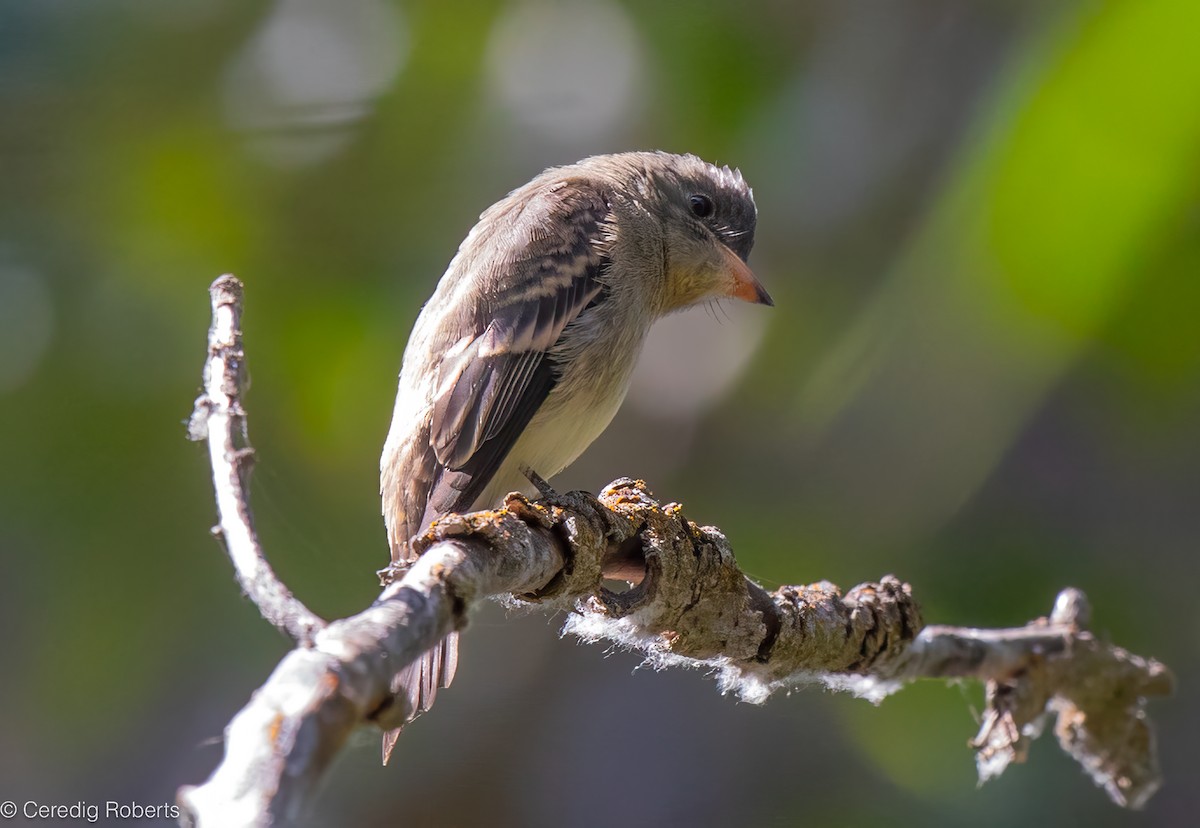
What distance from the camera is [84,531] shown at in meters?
2.68

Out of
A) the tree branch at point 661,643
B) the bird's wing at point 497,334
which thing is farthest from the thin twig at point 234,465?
the bird's wing at point 497,334

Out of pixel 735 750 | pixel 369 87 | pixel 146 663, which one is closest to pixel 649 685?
pixel 735 750

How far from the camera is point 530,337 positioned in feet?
7.98

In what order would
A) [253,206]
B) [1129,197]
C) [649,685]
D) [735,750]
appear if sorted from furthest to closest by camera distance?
[1129,197], [253,206], [649,685], [735,750]

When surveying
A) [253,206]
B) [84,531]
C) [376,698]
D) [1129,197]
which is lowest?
[84,531]

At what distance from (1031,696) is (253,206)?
237 centimetres

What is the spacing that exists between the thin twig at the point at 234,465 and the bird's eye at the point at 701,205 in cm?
148

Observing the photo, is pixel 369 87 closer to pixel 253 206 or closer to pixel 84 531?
pixel 253 206

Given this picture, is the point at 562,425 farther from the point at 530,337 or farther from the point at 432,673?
the point at 432,673

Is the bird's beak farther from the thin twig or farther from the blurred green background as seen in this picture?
the thin twig

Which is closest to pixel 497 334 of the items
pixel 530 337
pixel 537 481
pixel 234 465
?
pixel 530 337

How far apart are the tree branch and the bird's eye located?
1085mm

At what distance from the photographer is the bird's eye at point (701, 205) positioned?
3025 millimetres

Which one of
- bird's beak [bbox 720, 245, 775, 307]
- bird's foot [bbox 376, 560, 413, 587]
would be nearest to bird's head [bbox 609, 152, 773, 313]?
bird's beak [bbox 720, 245, 775, 307]
